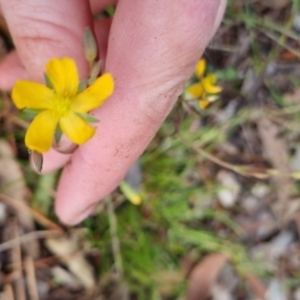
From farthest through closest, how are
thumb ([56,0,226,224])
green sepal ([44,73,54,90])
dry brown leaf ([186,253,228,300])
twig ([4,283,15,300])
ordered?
dry brown leaf ([186,253,228,300]) → twig ([4,283,15,300]) → green sepal ([44,73,54,90]) → thumb ([56,0,226,224])

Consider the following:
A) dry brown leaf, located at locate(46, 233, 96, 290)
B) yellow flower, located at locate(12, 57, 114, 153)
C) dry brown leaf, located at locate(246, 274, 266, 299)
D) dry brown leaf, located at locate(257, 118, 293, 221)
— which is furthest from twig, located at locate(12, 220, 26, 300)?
dry brown leaf, located at locate(257, 118, 293, 221)

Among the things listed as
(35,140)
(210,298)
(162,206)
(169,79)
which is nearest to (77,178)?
(35,140)

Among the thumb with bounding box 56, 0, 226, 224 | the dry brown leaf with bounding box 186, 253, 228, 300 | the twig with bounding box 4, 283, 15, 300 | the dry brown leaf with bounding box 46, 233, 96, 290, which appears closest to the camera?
the thumb with bounding box 56, 0, 226, 224

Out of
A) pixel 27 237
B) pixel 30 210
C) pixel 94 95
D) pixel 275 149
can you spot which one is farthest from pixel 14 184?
pixel 275 149

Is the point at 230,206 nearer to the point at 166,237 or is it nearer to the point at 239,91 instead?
the point at 166,237

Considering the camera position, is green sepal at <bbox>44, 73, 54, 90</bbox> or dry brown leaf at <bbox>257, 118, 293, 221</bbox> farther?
dry brown leaf at <bbox>257, 118, 293, 221</bbox>

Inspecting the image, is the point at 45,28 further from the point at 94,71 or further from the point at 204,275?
the point at 204,275

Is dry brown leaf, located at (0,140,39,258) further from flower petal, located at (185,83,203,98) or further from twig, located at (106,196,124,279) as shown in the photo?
flower petal, located at (185,83,203,98)
